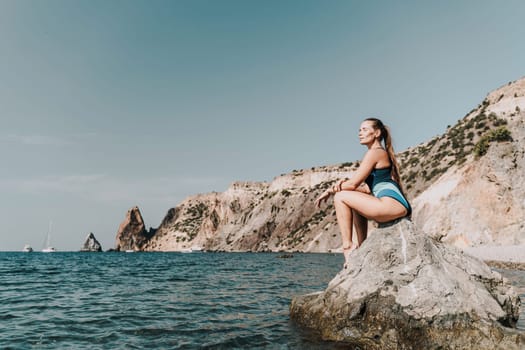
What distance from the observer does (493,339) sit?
5.38 metres

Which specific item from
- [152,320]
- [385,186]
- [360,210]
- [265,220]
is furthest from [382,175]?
[265,220]

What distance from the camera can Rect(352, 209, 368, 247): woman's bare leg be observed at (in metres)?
7.25

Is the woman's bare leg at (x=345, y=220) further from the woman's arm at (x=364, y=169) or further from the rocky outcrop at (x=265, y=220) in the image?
the rocky outcrop at (x=265, y=220)

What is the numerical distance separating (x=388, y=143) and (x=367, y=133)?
0.51 m

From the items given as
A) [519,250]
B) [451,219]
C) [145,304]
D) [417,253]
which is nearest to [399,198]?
[417,253]

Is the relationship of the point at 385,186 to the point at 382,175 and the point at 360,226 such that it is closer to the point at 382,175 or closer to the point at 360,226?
the point at 382,175

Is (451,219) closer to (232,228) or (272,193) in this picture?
(272,193)

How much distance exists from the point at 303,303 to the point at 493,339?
13.1ft

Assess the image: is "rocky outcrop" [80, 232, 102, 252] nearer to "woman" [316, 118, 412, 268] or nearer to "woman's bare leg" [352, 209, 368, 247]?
"woman's bare leg" [352, 209, 368, 247]

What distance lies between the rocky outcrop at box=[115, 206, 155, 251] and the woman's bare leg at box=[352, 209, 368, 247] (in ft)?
539

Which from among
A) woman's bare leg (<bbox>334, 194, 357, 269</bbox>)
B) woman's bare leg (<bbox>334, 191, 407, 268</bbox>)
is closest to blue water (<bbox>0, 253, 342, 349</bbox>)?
woman's bare leg (<bbox>334, 194, 357, 269</bbox>)

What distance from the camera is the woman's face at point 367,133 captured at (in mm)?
7293

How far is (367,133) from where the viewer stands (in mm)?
7324

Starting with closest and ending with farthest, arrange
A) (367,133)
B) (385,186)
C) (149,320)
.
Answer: (385,186) < (367,133) < (149,320)
